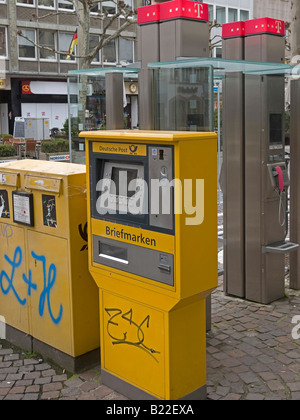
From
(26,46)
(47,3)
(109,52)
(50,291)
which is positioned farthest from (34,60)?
(50,291)

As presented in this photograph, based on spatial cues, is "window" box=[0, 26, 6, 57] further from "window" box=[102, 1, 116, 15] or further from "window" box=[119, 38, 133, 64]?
"window" box=[119, 38, 133, 64]

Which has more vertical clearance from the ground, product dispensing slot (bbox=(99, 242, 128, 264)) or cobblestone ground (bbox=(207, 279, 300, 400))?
product dispensing slot (bbox=(99, 242, 128, 264))

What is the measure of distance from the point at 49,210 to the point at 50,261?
1.34 ft

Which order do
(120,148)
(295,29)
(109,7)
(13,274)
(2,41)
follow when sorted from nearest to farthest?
1. (120,148)
2. (13,274)
3. (295,29)
4. (2,41)
5. (109,7)

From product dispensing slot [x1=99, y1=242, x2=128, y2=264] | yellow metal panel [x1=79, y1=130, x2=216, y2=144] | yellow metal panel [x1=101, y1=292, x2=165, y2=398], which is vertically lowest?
yellow metal panel [x1=101, y1=292, x2=165, y2=398]

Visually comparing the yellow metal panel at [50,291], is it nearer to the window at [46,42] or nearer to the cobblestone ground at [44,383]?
the cobblestone ground at [44,383]

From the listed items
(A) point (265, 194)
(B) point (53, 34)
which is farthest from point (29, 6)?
(A) point (265, 194)

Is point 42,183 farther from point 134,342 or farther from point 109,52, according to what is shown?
point 109,52

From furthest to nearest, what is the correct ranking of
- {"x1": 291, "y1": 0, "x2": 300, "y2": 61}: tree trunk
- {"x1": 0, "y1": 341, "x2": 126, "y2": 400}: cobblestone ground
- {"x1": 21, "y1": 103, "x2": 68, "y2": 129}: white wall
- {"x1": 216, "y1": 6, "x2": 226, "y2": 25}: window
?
1. {"x1": 216, "y1": 6, "x2": 226, "y2": 25}: window
2. {"x1": 21, "y1": 103, "x2": 68, "y2": 129}: white wall
3. {"x1": 291, "y1": 0, "x2": 300, "y2": 61}: tree trunk
4. {"x1": 0, "y1": 341, "x2": 126, "y2": 400}: cobblestone ground

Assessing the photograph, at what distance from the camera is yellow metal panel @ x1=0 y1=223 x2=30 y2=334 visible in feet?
16.2

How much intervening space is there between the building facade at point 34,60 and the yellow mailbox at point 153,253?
30.7m

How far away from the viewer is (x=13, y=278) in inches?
200

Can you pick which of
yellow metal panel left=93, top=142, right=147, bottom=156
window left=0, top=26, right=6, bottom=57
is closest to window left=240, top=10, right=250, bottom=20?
window left=0, top=26, right=6, bottom=57
